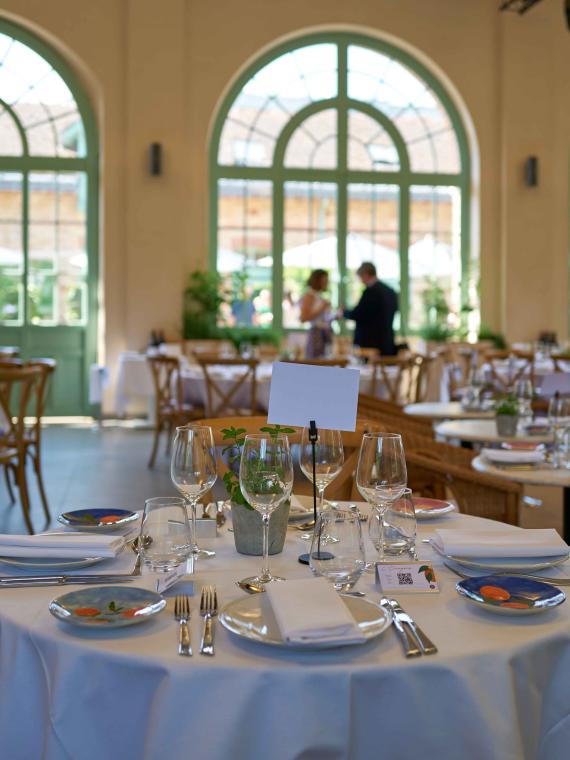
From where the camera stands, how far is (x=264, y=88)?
1073 centimetres

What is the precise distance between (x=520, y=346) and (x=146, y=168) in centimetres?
452

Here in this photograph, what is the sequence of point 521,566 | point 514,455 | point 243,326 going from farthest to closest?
1. point 243,326
2. point 514,455
3. point 521,566

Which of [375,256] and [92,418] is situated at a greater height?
[375,256]

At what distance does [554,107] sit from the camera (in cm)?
1102

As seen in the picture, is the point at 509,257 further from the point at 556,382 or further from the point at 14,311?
the point at 14,311

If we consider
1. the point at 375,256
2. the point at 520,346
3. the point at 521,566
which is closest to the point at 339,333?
the point at 375,256

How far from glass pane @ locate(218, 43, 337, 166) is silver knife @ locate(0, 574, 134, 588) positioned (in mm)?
9450

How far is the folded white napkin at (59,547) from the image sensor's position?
1.78m

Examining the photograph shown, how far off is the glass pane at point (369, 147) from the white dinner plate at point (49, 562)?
9.73m

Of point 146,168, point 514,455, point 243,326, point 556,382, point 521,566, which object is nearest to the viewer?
point 521,566

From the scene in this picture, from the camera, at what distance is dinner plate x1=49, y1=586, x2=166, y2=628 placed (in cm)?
145

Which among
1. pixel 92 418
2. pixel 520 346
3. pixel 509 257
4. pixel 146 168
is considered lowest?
pixel 92 418

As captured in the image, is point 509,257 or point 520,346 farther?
point 509,257

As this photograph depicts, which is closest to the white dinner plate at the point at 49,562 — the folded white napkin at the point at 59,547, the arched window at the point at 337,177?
the folded white napkin at the point at 59,547
